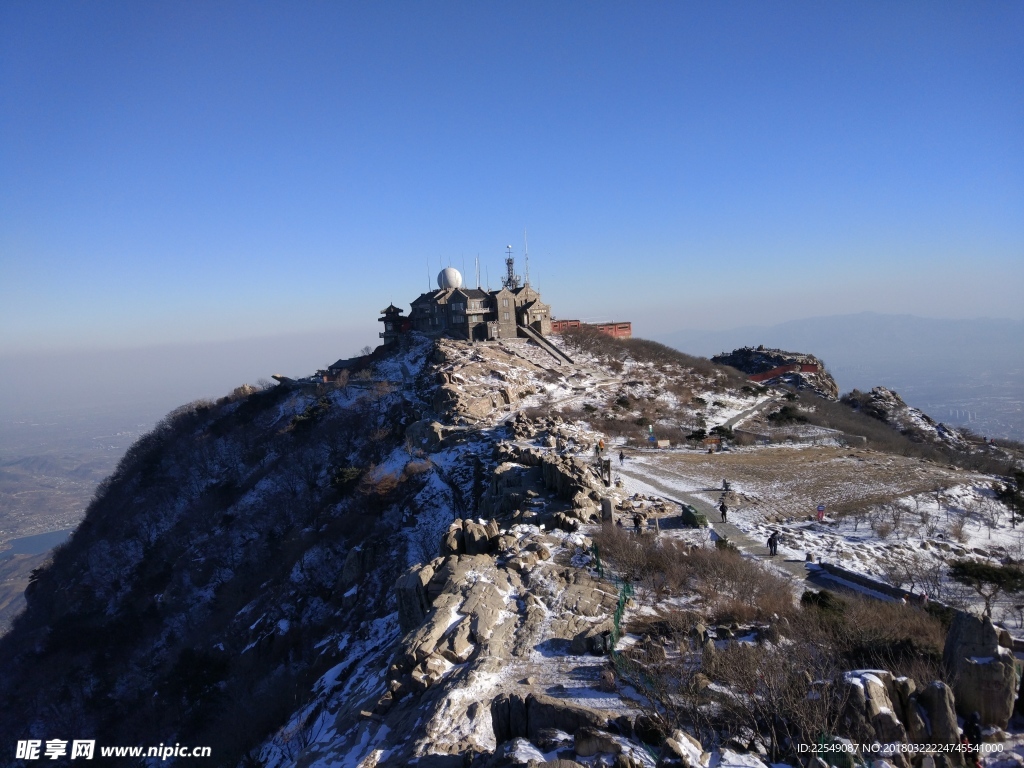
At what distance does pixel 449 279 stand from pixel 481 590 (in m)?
44.6

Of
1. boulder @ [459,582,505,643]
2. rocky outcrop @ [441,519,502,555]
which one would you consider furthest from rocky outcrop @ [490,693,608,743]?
rocky outcrop @ [441,519,502,555]

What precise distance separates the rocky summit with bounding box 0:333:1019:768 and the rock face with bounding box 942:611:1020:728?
41 millimetres

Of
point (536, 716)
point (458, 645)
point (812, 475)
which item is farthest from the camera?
point (812, 475)

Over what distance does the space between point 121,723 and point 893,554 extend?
3250 centimetres

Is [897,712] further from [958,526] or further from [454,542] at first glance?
[958,526]

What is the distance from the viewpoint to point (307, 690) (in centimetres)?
1616

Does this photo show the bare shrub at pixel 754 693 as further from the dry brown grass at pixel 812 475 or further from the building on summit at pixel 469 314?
the building on summit at pixel 469 314

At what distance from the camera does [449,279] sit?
2147 inches

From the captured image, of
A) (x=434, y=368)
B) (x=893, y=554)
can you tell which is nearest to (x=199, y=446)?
(x=434, y=368)

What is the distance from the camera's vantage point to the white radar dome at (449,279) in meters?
54.6

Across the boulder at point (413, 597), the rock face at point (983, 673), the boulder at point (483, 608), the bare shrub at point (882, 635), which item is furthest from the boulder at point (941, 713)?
the boulder at point (413, 597)

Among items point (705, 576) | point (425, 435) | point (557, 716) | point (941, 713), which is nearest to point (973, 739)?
point (941, 713)

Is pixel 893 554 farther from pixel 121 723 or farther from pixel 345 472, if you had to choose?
pixel 121 723

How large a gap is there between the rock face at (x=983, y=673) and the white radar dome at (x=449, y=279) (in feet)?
164
